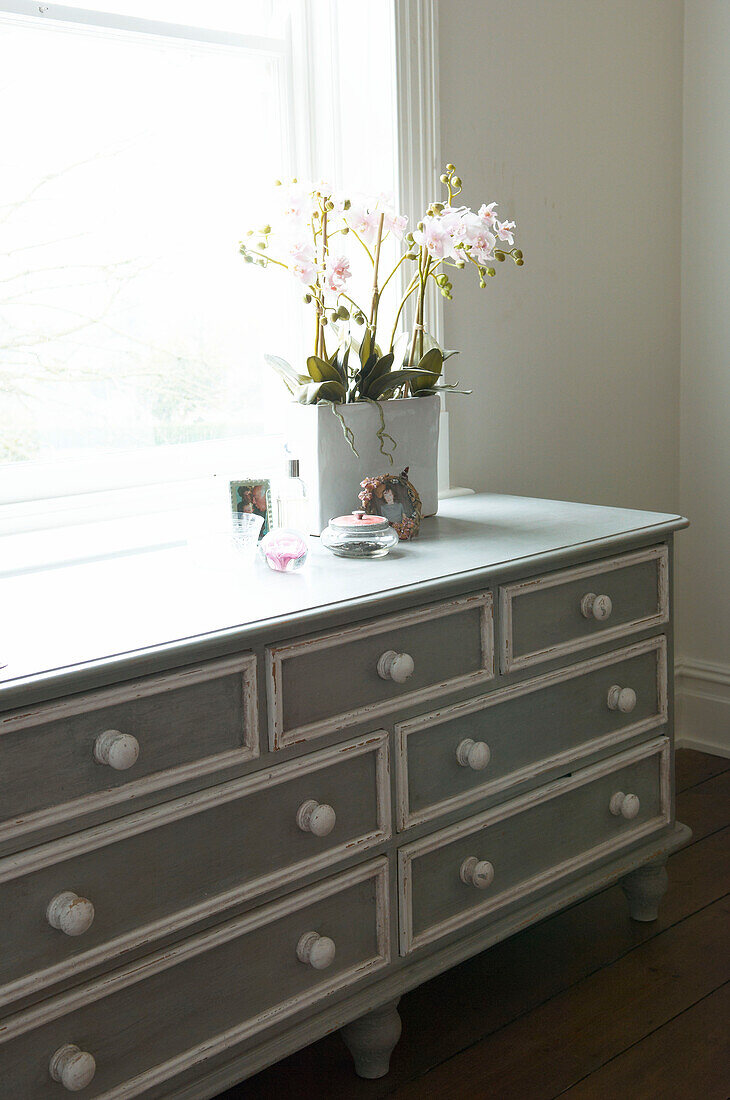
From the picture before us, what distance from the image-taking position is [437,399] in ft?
6.39

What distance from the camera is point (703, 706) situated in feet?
9.75

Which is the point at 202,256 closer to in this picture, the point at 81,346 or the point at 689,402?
the point at 81,346

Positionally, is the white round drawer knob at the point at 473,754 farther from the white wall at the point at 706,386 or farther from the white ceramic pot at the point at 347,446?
the white wall at the point at 706,386

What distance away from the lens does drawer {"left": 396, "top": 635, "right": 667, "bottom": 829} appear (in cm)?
158

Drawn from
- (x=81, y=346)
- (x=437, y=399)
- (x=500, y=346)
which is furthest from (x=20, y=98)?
(x=500, y=346)

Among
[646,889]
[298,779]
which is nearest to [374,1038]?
[298,779]

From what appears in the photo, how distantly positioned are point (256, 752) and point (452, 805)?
40cm

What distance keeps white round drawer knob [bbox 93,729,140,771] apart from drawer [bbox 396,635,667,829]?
0.45 m

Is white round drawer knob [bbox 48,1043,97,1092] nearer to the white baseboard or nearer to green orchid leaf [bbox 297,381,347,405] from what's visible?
green orchid leaf [bbox 297,381,347,405]

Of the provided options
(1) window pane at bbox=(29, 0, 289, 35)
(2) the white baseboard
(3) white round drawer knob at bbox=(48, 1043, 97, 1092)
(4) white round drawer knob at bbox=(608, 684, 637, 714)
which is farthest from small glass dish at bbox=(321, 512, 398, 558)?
(2) the white baseboard

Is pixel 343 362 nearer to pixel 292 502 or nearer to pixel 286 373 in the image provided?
pixel 286 373

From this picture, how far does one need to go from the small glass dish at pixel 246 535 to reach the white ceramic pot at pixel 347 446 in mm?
182

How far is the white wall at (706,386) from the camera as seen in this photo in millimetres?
2703

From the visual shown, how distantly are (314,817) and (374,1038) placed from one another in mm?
453
